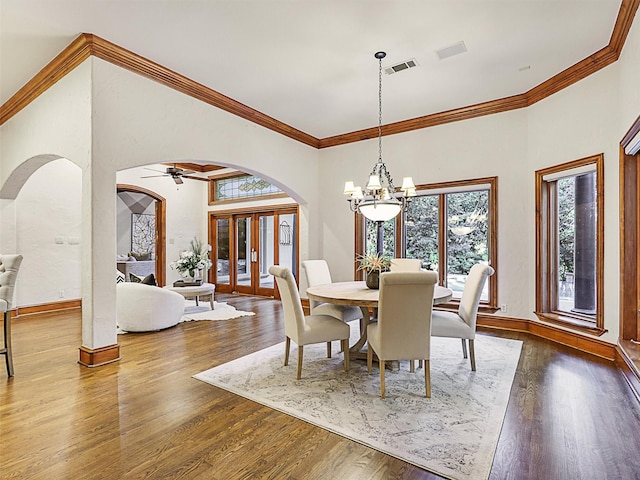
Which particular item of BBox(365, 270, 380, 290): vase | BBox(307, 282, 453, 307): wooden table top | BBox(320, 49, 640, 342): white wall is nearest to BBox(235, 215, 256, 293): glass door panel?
BBox(320, 49, 640, 342): white wall

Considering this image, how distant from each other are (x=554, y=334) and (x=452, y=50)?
345cm

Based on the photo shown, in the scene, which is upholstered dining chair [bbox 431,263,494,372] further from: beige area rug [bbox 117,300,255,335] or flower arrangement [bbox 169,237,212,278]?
flower arrangement [bbox 169,237,212,278]

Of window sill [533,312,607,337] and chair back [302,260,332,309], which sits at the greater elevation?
chair back [302,260,332,309]

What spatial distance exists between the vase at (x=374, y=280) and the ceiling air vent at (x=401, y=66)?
88.5 inches

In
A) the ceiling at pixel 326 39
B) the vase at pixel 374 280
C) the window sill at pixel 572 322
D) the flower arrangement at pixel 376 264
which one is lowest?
the window sill at pixel 572 322

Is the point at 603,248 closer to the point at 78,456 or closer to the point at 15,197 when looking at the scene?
the point at 78,456

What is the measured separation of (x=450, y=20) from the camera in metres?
3.03

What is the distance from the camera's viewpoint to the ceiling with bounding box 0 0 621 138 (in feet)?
9.41

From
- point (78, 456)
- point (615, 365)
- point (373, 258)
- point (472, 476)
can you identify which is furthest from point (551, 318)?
point (78, 456)

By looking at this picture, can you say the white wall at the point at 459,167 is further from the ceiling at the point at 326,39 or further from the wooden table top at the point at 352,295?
the wooden table top at the point at 352,295

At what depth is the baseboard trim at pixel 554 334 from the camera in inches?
140

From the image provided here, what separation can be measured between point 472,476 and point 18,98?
6173mm

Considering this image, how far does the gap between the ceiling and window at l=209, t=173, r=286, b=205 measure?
330 cm

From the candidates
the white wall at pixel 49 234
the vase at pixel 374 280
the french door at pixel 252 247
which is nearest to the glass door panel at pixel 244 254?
the french door at pixel 252 247
